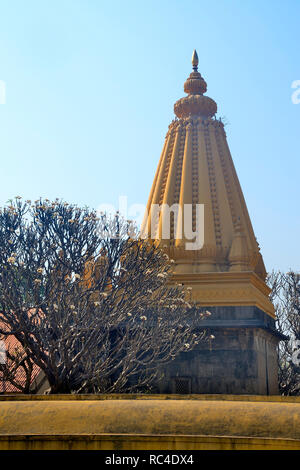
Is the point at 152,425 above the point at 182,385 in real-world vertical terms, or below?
above

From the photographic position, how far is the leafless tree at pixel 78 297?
1459cm

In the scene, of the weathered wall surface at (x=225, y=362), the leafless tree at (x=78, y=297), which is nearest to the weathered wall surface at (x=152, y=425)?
the leafless tree at (x=78, y=297)

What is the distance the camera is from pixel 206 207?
22.0 metres

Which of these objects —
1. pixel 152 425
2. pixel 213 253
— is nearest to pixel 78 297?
pixel 213 253

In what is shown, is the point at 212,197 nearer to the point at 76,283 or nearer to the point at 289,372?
the point at 76,283

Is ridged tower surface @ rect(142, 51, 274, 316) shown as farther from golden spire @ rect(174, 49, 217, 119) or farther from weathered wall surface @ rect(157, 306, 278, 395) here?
weathered wall surface @ rect(157, 306, 278, 395)

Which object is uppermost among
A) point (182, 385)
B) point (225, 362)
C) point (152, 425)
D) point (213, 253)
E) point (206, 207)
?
point (206, 207)

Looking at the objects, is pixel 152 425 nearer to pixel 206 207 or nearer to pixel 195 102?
pixel 206 207

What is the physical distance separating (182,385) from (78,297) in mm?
5827

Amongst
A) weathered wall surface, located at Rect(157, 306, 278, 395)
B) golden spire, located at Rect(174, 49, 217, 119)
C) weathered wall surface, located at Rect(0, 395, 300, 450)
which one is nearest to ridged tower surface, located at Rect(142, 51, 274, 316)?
golden spire, located at Rect(174, 49, 217, 119)

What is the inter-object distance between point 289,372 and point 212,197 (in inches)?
524

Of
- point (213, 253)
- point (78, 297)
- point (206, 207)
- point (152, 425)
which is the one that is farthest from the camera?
point (206, 207)
